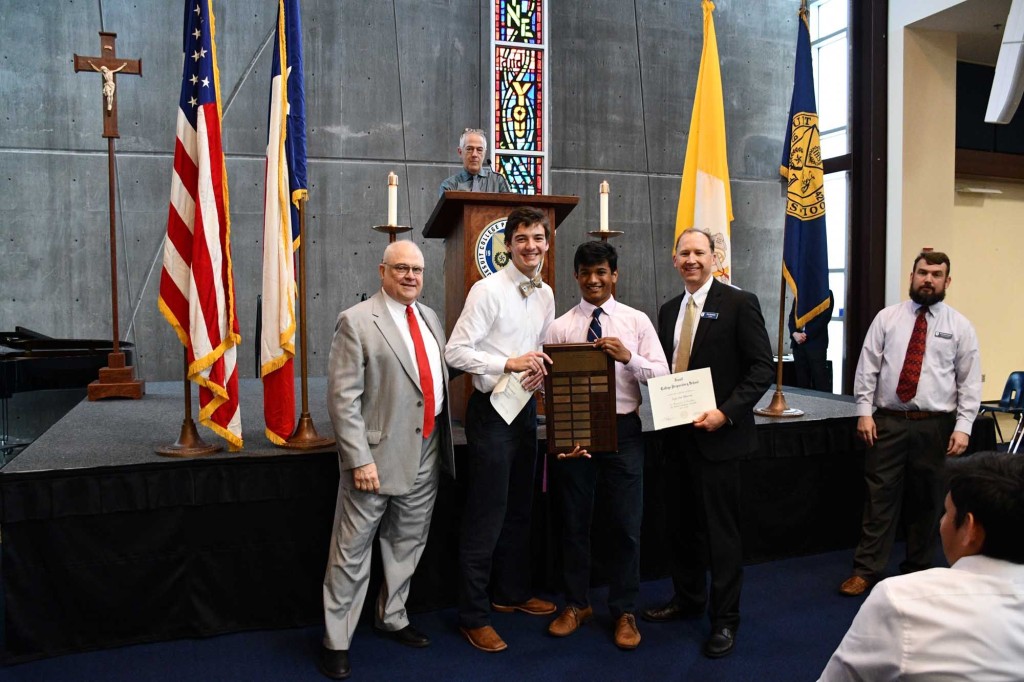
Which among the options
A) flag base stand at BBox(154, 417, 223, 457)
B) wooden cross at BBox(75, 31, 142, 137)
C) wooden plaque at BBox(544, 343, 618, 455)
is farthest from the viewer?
wooden cross at BBox(75, 31, 142, 137)

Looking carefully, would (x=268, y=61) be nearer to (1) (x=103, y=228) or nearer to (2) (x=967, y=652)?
(1) (x=103, y=228)

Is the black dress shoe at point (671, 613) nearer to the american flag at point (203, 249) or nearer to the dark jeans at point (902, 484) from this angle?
the dark jeans at point (902, 484)

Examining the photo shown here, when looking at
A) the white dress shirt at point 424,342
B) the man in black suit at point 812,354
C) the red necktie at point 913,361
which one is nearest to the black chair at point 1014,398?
the man in black suit at point 812,354

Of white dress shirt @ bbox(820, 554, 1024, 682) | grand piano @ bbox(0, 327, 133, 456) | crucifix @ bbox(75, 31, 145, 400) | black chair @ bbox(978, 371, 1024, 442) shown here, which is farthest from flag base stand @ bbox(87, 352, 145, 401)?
black chair @ bbox(978, 371, 1024, 442)

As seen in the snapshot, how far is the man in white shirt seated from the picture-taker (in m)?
1.12

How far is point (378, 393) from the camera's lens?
286 cm

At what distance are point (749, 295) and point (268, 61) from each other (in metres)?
6.34

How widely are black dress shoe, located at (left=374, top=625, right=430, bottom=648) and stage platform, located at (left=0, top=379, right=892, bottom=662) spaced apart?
33 centimetres

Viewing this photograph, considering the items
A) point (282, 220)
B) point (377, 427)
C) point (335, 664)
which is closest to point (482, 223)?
point (282, 220)

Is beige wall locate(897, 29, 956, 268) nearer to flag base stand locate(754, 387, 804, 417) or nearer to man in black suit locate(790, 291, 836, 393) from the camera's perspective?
man in black suit locate(790, 291, 836, 393)

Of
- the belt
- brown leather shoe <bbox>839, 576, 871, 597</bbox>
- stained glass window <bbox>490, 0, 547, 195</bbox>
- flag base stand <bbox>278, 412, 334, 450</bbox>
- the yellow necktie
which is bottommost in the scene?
brown leather shoe <bbox>839, 576, 871, 597</bbox>

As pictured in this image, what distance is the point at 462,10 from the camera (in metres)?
7.96

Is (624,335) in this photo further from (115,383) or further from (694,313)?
(115,383)

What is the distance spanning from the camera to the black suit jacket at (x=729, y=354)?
9.76ft
